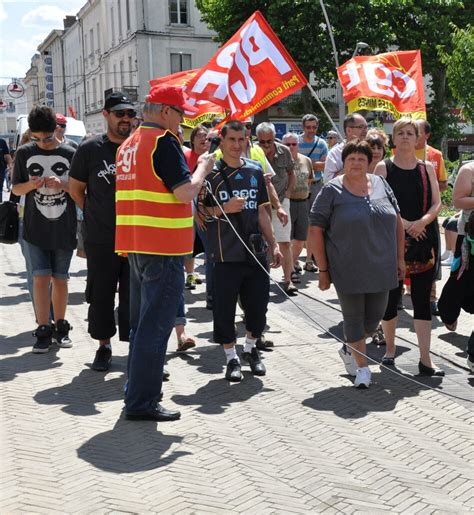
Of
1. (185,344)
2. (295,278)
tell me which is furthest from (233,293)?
(295,278)

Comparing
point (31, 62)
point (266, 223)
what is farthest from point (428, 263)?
point (31, 62)

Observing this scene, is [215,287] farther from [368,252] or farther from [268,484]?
[268,484]

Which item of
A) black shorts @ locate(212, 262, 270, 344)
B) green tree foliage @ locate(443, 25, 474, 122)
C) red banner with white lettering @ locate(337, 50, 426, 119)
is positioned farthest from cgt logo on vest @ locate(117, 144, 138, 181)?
green tree foliage @ locate(443, 25, 474, 122)

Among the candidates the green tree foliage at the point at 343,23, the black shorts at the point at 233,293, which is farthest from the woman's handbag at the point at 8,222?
the green tree foliage at the point at 343,23

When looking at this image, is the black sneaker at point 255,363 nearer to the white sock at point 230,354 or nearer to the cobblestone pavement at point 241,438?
the cobblestone pavement at point 241,438

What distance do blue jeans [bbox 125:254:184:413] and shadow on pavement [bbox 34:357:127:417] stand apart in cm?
44

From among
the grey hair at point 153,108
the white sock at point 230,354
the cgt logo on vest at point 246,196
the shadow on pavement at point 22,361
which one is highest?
the grey hair at point 153,108

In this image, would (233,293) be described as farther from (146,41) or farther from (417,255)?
(146,41)

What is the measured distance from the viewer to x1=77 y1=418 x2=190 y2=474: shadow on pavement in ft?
14.2

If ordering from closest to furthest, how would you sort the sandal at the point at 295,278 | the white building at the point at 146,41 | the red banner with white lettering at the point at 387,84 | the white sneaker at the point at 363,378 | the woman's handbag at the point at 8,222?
1. the white sneaker at the point at 363,378
2. the woman's handbag at the point at 8,222
3. the red banner with white lettering at the point at 387,84
4. the sandal at the point at 295,278
5. the white building at the point at 146,41

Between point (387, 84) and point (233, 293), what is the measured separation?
158 inches

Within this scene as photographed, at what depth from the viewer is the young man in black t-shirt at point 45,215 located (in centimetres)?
679

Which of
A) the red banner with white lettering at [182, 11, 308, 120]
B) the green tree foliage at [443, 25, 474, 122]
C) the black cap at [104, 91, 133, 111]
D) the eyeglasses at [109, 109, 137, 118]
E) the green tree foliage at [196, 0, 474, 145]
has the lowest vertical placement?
the eyeglasses at [109, 109, 137, 118]

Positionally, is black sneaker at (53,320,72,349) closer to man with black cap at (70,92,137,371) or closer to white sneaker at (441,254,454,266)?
man with black cap at (70,92,137,371)
